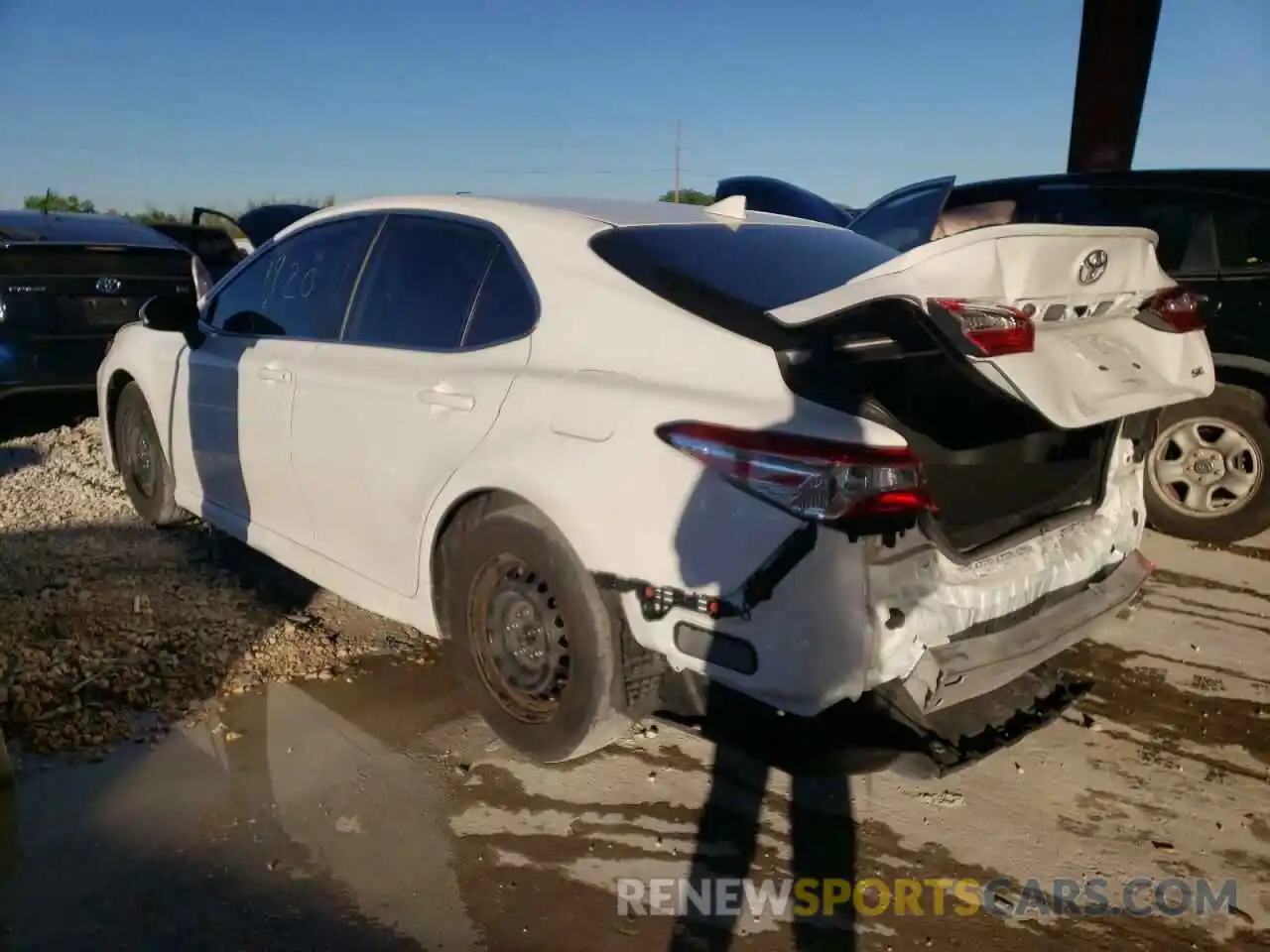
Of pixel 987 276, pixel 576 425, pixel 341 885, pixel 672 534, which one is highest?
pixel 987 276

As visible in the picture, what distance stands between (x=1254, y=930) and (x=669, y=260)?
234 centimetres

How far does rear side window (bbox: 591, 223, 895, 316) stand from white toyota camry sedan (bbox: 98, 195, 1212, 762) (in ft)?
0.05

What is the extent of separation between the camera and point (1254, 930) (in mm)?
2514

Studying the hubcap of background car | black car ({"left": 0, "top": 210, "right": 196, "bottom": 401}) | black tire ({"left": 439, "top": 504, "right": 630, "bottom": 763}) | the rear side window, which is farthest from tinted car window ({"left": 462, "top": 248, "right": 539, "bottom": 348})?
black car ({"left": 0, "top": 210, "right": 196, "bottom": 401})

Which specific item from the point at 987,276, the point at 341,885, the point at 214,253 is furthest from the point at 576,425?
the point at 214,253

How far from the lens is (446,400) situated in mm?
3207

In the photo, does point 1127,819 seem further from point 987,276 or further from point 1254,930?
point 987,276

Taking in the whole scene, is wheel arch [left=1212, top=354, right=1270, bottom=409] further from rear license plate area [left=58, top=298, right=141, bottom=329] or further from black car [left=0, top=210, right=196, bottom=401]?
rear license plate area [left=58, top=298, right=141, bottom=329]

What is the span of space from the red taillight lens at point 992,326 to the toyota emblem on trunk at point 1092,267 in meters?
0.43

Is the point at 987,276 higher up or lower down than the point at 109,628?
higher up

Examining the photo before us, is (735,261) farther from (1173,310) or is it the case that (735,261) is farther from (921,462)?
(1173,310)

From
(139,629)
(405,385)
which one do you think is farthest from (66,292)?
(405,385)

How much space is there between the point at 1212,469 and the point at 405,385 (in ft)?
13.7

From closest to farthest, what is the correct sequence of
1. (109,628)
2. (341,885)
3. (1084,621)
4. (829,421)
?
(829,421)
(341,885)
(1084,621)
(109,628)
